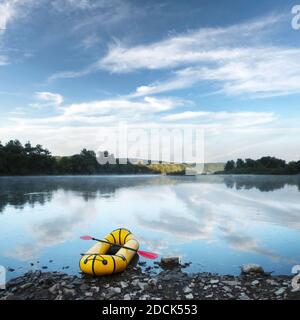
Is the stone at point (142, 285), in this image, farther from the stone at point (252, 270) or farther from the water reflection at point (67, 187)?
the water reflection at point (67, 187)

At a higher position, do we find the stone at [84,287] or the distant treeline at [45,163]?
the distant treeline at [45,163]

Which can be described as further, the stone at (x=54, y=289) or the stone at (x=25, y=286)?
the stone at (x=25, y=286)

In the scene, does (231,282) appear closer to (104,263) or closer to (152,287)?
(152,287)

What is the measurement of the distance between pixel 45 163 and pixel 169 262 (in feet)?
398

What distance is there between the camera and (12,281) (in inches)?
376

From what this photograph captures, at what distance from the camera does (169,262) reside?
11.1m

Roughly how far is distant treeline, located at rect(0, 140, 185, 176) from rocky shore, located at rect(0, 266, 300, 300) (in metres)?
107

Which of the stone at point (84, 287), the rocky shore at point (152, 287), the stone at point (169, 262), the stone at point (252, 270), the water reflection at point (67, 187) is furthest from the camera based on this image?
the water reflection at point (67, 187)

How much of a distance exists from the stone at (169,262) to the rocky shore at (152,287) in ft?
2.78

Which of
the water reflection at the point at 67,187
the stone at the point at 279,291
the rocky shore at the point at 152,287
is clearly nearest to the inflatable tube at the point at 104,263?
the rocky shore at the point at 152,287

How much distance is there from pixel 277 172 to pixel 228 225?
403 feet

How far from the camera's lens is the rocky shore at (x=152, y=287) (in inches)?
324
